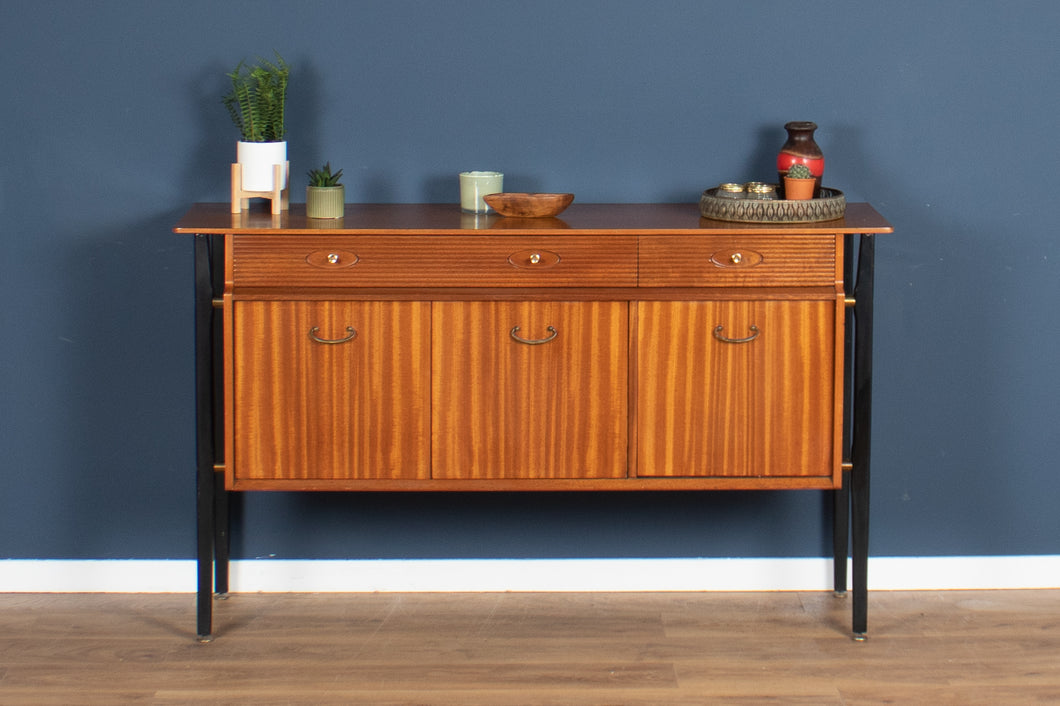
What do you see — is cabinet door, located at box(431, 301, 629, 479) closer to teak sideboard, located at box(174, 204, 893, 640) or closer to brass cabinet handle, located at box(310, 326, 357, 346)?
teak sideboard, located at box(174, 204, 893, 640)

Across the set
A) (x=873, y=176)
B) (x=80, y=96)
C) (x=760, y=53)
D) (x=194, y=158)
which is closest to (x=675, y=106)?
(x=760, y=53)

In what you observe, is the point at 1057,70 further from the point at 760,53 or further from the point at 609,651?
the point at 609,651

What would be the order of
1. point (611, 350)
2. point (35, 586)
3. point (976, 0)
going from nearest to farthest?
point (611, 350) < point (976, 0) < point (35, 586)

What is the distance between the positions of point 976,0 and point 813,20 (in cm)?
38

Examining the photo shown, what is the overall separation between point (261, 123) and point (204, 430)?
2.29ft

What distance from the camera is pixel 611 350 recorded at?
→ 291cm

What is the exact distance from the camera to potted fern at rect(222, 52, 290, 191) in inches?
120

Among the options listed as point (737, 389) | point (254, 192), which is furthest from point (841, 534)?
point (254, 192)

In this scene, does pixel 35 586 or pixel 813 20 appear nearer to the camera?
pixel 813 20

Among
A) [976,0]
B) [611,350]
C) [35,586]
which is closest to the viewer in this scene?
[611,350]

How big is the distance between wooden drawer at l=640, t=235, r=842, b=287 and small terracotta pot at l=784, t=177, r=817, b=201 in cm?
17

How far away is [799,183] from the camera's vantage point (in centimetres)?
299

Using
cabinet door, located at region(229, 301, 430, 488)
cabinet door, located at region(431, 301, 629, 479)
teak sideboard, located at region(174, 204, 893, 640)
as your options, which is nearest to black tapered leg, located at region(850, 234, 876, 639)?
teak sideboard, located at region(174, 204, 893, 640)

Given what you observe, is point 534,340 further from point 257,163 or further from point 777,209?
point 257,163
